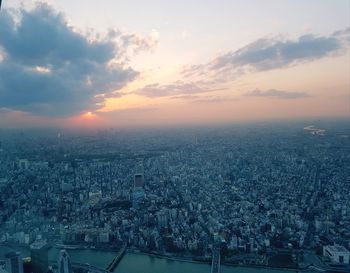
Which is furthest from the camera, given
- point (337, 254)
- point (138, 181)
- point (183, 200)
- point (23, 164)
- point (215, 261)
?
point (138, 181)

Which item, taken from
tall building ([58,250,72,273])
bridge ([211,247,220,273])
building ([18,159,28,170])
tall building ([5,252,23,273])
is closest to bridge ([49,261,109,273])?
tall building ([58,250,72,273])

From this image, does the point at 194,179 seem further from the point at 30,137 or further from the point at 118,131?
the point at 118,131

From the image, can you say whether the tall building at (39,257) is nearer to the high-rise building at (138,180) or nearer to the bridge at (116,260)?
the bridge at (116,260)

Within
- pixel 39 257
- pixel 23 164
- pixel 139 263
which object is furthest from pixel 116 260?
pixel 23 164

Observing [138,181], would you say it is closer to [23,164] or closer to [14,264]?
[23,164]

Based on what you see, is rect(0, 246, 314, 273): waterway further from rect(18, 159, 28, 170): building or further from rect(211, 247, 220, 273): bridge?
rect(18, 159, 28, 170): building

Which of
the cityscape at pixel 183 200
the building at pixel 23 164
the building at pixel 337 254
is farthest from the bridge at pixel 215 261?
the building at pixel 23 164

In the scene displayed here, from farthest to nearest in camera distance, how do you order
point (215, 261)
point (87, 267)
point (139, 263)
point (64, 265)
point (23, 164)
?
point (23, 164) < point (139, 263) < point (215, 261) < point (87, 267) < point (64, 265)
